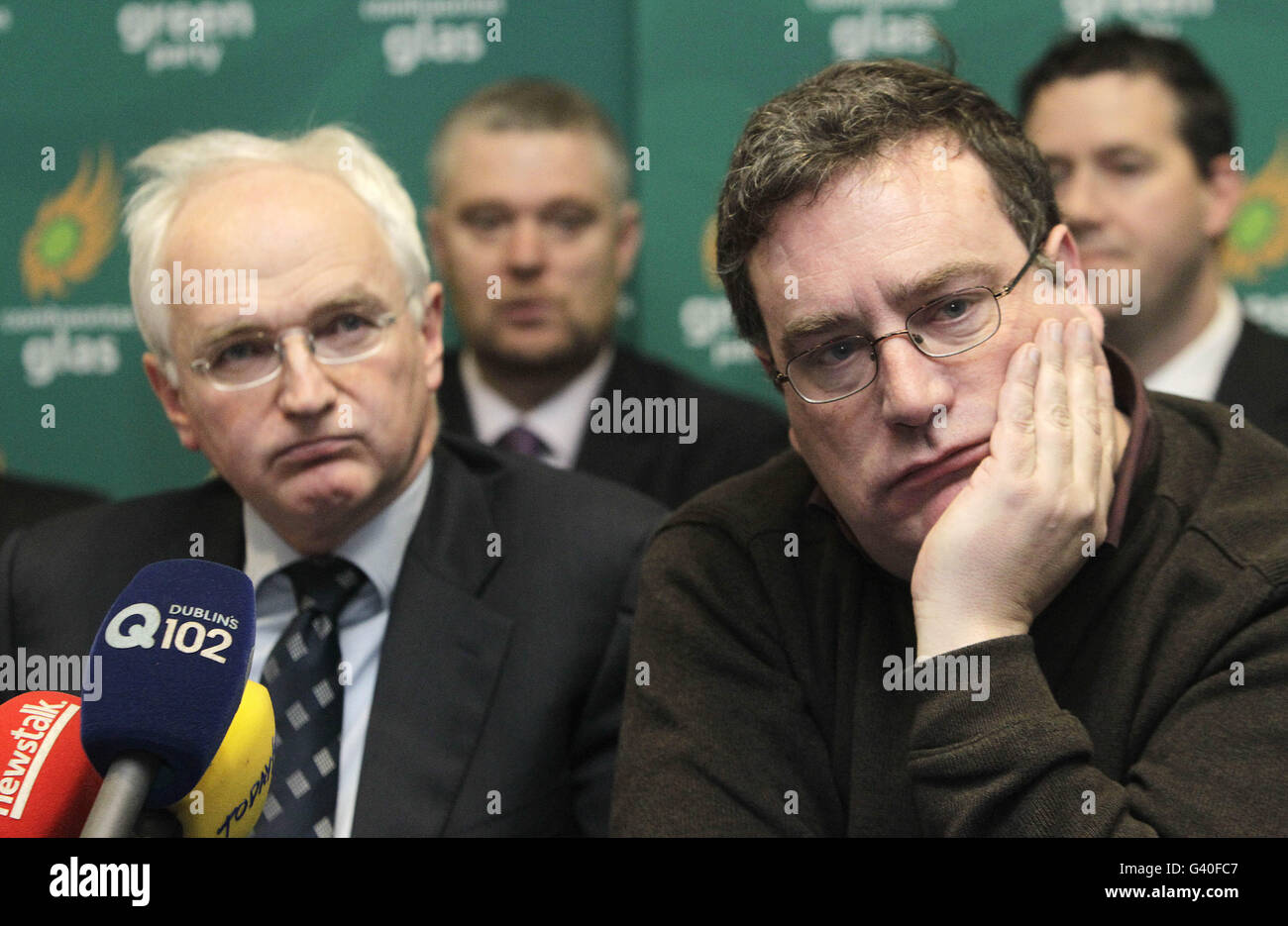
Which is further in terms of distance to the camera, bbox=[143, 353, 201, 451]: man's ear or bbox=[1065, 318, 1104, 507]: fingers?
bbox=[143, 353, 201, 451]: man's ear

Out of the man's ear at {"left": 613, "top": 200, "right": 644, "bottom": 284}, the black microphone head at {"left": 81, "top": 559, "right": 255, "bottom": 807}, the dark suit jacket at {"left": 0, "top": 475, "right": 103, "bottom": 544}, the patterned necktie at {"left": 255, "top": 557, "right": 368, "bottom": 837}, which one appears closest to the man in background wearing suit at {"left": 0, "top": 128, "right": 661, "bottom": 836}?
the patterned necktie at {"left": 255, "top": 557, "right": 368, "bottom": 837}

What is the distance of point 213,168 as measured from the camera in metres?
2.28

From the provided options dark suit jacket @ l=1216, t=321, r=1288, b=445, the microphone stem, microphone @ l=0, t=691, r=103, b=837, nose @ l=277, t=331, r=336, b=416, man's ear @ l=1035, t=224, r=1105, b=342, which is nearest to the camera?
the microphone stem

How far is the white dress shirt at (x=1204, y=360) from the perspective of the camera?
3.02 meters

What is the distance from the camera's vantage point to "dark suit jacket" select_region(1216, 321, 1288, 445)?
280cm

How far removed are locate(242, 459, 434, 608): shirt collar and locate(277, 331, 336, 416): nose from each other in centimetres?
23

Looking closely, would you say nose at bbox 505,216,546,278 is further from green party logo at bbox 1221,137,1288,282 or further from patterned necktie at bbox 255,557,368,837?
green party logo at bbox 1221,137,1288,282

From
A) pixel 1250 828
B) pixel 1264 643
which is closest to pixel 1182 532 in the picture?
pixel 1264 643

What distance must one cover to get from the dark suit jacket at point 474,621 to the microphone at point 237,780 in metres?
0.54
